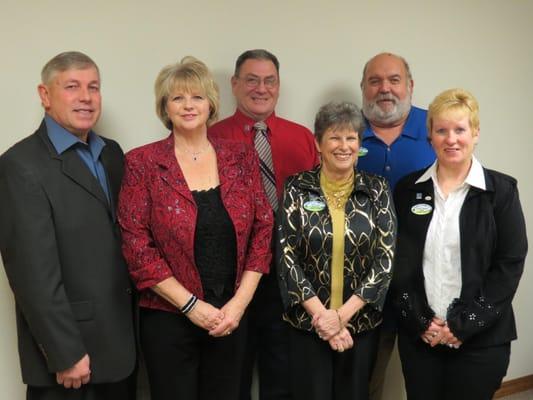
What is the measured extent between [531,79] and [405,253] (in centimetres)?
204

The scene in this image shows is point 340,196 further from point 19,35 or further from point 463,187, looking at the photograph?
point 19,35

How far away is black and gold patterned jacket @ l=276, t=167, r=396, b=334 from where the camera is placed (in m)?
Answer: 1.96

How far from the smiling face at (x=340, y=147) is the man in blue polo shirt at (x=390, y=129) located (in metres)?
0.57

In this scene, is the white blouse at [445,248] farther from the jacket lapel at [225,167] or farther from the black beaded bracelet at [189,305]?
the black beaded bracelet at [189,305]

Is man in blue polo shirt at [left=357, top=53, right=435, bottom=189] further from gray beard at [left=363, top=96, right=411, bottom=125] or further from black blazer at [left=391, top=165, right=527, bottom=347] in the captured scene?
black blazer at [left=391, top=165, right=527, bottom=347]

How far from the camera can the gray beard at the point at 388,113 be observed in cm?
257

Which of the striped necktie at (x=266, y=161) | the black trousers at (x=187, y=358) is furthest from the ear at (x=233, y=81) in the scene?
the black trousers at (x=187, y=358)

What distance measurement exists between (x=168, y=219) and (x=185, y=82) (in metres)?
0.52

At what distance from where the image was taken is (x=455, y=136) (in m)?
1.93

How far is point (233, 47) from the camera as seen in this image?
2.68m

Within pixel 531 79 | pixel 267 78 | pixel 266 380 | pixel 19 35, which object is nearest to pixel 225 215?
pixel 267 78

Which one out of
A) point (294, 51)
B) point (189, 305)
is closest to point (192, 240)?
point (189, 305)

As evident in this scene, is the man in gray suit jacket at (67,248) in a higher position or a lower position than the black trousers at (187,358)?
higher

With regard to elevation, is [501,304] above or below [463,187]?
below
